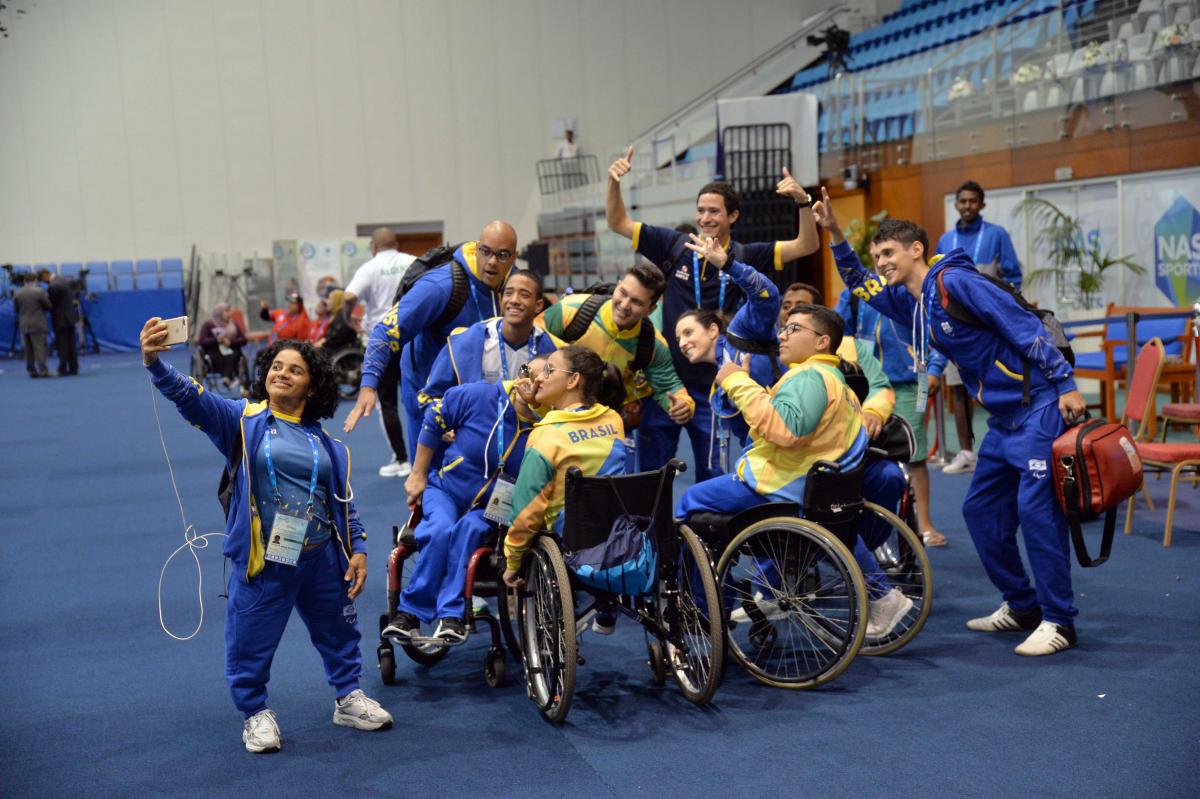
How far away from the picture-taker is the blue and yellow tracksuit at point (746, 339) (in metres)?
4.23

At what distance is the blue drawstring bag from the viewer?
337 cm

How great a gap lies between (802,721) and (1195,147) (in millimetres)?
6614

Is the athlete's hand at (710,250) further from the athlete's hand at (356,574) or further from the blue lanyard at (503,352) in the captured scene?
the athlete's hand at (356,574)

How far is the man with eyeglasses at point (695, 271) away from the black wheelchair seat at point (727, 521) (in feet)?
2.85

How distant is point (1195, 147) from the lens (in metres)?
8.30

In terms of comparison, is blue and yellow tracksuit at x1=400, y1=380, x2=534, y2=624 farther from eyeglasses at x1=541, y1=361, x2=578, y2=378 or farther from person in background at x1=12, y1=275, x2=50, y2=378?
person in background at x1=12, y1=275, x2=50, y2=378

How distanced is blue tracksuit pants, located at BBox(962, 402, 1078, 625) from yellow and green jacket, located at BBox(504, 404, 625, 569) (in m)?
1.31

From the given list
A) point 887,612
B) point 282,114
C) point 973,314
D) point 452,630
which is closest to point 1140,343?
point 973,314

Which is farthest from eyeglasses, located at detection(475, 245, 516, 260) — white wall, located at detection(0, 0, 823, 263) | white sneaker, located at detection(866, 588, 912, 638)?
white wall, located at detection(0, 0, 823, 263)

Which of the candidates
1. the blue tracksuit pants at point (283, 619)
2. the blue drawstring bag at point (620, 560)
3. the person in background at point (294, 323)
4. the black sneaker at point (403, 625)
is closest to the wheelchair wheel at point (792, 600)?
the blue drawstring bag at point (620, 560)

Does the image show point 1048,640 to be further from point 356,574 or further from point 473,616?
point 356,574

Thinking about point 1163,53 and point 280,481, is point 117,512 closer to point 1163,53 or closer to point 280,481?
point 280,481

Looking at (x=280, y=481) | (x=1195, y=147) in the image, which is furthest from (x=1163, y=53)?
(x=280, y=481)

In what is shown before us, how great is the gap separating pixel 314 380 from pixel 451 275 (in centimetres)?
130
